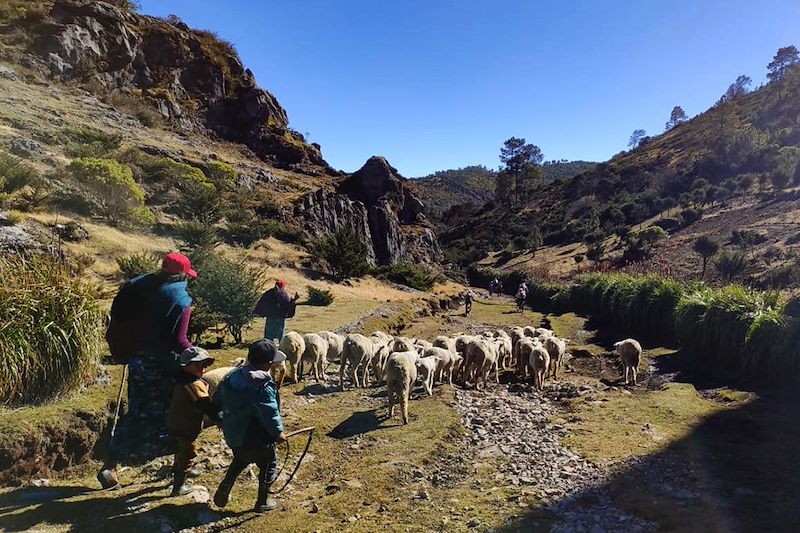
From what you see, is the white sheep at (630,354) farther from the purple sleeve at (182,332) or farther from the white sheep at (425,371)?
the purple sleeve at (182,332)

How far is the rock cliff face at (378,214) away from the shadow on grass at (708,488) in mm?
43773

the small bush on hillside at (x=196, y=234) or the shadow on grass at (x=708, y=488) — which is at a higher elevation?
the small bush on hillside at (x=196, y=234)

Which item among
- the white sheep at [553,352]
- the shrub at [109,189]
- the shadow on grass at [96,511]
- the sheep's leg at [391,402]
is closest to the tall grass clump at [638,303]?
the white sheep at [553,352]

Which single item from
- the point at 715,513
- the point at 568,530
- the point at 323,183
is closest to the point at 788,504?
the point at 715,513

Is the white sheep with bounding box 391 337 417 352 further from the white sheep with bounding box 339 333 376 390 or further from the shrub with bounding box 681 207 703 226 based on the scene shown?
the shrub with bounding box 681 207 703 226

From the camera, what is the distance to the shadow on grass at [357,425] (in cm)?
898

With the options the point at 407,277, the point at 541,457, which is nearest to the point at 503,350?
the point at 541,457

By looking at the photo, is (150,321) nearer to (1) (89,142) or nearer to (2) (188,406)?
(2) (188,406)

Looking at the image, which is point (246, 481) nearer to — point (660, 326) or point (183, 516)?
point (183, 516)

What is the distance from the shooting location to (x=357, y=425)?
9.44 m

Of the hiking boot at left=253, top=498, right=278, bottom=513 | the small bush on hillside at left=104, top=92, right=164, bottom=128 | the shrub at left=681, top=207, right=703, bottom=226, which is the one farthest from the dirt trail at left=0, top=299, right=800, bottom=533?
the shrub at left=681, top=207, right=703, bottom=226

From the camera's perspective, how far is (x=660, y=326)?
22.2 m

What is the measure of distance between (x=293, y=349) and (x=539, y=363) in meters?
6.70

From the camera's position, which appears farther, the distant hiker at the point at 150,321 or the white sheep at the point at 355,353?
the white sheep at the point at 355,353
